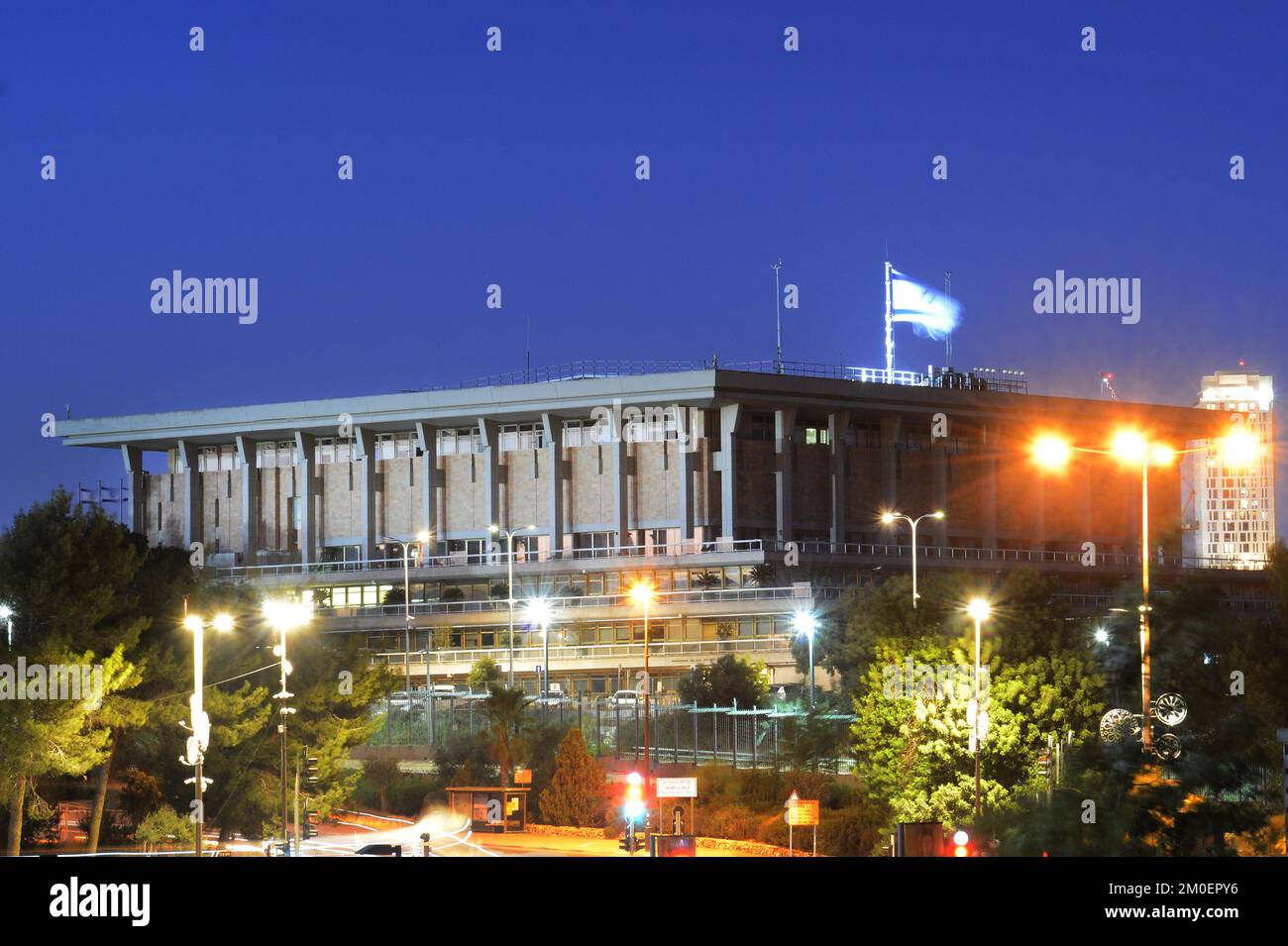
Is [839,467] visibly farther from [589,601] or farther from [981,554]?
[589,601]

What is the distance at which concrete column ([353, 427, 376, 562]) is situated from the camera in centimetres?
12362

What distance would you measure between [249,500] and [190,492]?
19.0ft

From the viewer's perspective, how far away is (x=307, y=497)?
126 m

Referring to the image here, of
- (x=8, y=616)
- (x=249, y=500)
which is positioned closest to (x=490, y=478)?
(x=249, y=500)

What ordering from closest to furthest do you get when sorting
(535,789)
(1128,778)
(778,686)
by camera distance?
(1128,778)
(535,789)
(778,686)

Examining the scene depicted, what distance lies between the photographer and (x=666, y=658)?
95250 millimetres

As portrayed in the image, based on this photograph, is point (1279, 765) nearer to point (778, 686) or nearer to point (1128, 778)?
point (1128, 778)

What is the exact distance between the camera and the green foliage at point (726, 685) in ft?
259

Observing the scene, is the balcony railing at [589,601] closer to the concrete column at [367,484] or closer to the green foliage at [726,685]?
the concrete column at [367,484]

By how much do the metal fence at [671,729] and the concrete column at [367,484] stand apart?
44129mm

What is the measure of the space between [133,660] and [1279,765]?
116ft

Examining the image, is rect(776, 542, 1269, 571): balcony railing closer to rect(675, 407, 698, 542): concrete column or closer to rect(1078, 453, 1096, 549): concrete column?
rect(1078, 453, 1096, 549): concrete column
